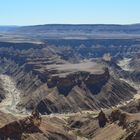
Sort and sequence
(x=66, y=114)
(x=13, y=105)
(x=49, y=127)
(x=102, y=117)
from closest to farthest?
(x=49, y=127)
(x=102, y=117)
(x=66, y=114)
(x=13, y=105)

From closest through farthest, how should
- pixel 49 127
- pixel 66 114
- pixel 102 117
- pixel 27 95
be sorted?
1. pixel 49 127
2. pixel 102 117
3. pixel 66 114
4. pixel 27 95

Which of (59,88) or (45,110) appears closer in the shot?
(45,110)

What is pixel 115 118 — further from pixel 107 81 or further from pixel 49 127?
pixel 107 81

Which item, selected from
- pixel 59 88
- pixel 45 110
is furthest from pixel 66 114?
pixel 59 88

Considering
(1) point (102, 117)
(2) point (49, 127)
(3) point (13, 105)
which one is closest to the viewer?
(2) point (49, 127)

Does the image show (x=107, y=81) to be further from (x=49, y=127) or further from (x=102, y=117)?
(x=49, y=127)

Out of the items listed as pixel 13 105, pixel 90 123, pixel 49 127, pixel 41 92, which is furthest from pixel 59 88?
pixel 49 127

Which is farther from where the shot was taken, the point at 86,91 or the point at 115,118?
the point at 86,91

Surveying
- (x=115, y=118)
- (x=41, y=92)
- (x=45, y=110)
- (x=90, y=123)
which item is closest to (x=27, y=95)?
(x=41, y=92)

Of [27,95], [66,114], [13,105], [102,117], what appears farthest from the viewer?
[27,95]
